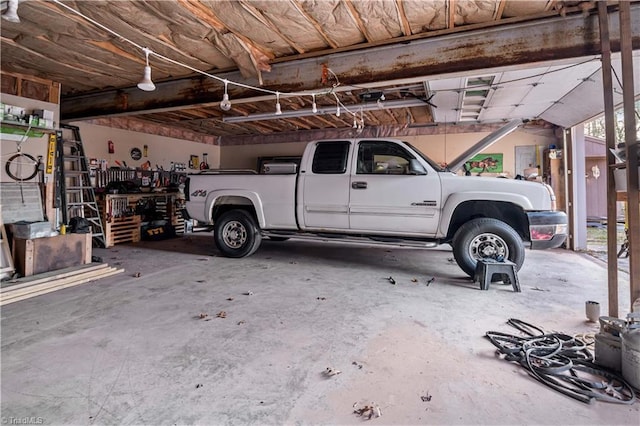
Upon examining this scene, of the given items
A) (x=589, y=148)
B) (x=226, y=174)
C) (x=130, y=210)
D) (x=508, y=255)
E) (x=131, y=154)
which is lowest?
(x=508, y=255)

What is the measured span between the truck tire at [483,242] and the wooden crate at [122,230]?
6.56 m

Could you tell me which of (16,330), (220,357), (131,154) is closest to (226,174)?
(16,330)

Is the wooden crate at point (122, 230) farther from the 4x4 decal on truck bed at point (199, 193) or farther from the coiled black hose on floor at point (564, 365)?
the coiled black hose on floor at point (564, 365)

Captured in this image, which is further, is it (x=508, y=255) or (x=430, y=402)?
(x=508, y=255)

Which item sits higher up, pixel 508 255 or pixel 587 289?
pixel 508 255

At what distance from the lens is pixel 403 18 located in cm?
314

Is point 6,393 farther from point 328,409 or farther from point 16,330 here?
point 328,409

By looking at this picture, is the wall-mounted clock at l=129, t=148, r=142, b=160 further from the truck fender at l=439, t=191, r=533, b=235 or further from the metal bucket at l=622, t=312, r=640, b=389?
the metal bucket at l=622, t=312, r=640, b=389

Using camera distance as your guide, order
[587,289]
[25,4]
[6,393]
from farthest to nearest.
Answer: [587,289] < [25,4] < [6,393]

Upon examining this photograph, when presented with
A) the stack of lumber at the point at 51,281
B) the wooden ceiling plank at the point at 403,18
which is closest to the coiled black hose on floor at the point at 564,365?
the wooden ceiling plank at the point at 403,18

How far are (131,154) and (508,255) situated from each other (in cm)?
853

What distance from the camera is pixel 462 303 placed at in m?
3.37

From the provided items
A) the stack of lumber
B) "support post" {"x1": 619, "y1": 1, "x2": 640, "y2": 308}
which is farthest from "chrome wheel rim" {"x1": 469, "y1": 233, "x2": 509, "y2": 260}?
the stack of lumber

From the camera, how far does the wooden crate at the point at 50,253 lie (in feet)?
13.3
